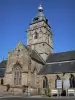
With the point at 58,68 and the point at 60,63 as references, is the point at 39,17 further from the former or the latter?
the point at 58,68

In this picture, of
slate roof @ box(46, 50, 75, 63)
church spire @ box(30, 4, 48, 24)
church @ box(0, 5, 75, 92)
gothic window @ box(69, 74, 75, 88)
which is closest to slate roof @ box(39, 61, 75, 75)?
church @ box(0, 5, 75, 92)

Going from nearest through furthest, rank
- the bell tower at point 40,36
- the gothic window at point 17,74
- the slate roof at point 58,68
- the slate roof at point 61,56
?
the slate roof at point 58,68 → the gothic window at point 17,74 → the slate roof at point 61,56 → the bell tower at point 40,36

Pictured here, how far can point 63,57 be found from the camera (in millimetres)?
43688

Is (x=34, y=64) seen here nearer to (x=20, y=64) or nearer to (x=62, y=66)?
(x=20, y=64)

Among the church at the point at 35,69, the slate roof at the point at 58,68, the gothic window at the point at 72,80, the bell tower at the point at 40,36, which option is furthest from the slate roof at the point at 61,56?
the gothic window at the point at 72,80

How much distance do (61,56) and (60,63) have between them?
360 centimetres

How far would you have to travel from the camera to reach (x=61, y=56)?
1764 inches

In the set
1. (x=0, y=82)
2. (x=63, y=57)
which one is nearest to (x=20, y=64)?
(x=0, y=82)

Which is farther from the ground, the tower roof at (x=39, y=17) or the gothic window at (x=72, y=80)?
the tower roof at (x=39, y=17)

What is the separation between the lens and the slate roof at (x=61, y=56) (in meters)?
42.4

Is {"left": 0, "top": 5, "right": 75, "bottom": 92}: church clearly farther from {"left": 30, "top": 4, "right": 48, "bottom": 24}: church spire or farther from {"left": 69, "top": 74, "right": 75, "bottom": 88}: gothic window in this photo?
{"left": 30, "top": 4, "right": 48, "bottom": 24}: church spire

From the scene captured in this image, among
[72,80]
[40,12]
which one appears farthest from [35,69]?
[40,12]

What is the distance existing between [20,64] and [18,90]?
6.37 meters

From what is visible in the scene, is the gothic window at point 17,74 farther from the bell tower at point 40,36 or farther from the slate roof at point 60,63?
the bell tower at point 40,36
